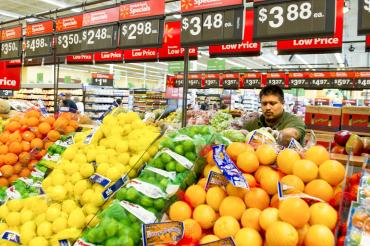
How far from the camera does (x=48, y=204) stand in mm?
1846

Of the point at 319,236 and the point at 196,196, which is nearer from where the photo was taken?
the point at 319,236

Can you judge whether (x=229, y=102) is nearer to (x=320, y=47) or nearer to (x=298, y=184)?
(x=320, y=47)

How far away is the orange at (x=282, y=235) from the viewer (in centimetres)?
119

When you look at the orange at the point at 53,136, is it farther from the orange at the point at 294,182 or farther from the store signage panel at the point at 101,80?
the store signage panel at the point at 101,80

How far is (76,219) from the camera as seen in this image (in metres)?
1.66

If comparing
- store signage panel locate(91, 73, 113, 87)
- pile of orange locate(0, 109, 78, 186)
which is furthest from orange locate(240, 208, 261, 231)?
store signage panel locate(91, 73, 113, 87)

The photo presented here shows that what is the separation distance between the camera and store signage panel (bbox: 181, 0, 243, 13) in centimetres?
368

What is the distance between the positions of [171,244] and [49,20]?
5.42 m

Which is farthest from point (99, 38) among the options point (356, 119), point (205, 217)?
point (356, 119)

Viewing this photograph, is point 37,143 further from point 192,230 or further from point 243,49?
point 243,49

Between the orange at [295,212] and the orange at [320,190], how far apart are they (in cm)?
17

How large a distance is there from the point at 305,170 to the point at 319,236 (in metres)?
0.32

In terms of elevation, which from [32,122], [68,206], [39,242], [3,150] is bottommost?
[39,242]

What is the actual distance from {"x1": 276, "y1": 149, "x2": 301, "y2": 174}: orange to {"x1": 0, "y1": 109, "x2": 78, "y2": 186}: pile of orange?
6.48 feet
